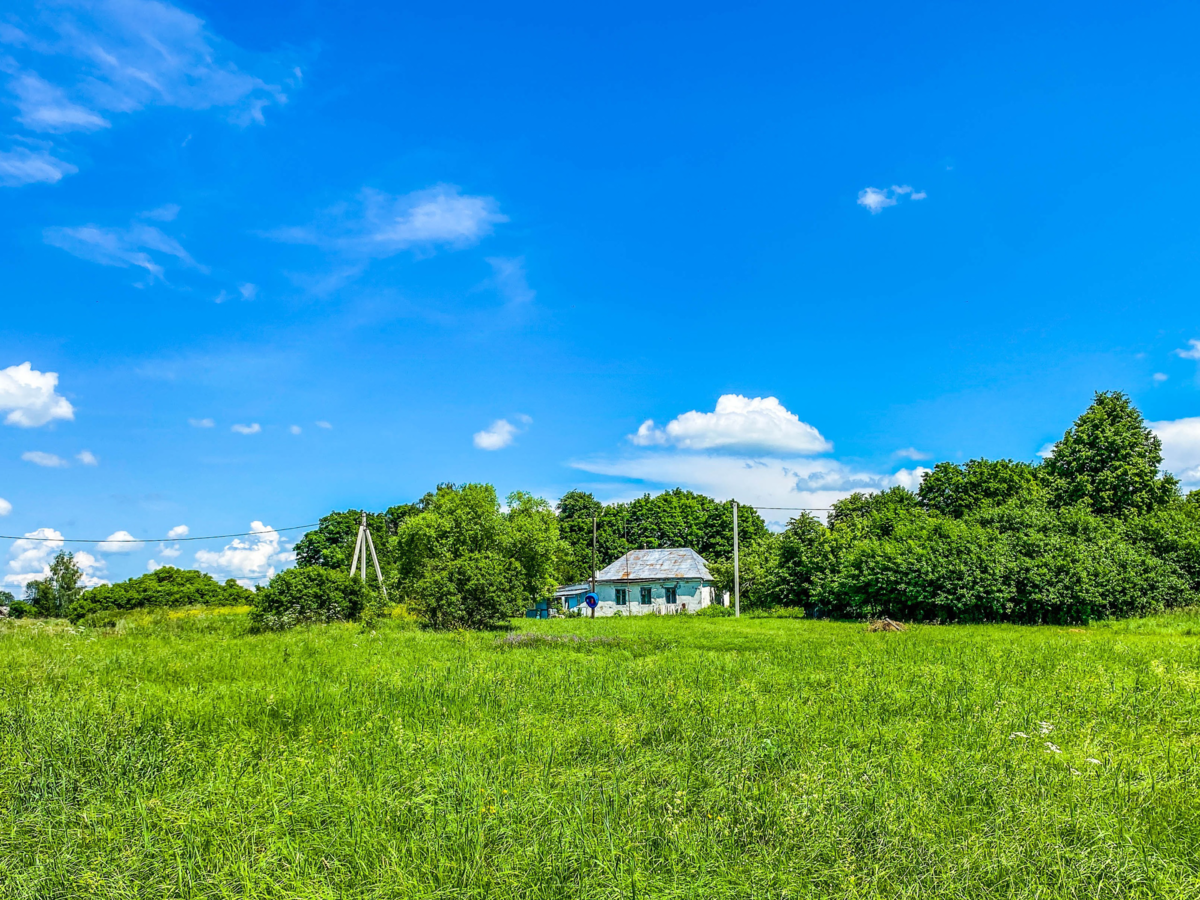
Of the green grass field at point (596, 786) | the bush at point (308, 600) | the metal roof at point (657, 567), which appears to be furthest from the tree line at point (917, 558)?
the green grass field at point (596, 786)

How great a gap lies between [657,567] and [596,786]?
47.4m

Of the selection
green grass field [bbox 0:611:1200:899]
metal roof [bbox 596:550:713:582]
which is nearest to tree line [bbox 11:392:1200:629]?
metal roof [bbox 596:550:713:582]

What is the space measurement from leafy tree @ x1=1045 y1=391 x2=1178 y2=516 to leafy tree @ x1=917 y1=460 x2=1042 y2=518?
8.27m

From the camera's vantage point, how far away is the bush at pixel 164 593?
45688 millimetres

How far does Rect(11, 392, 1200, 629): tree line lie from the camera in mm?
23438

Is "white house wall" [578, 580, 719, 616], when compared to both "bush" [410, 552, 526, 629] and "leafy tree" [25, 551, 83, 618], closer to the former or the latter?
"bush" [410, 552, 526, 629]

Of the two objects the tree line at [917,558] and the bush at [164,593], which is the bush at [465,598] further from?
the bush at [164,593]

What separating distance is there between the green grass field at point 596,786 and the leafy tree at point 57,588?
61.2 meters

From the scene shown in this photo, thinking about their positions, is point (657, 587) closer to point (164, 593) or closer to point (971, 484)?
point (971, 484)

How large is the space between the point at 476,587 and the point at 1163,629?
2257 centimetres

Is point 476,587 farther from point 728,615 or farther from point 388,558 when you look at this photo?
point 388,558

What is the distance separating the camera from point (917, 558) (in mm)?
28406

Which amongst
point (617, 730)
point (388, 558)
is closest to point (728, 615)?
point (617, 730)

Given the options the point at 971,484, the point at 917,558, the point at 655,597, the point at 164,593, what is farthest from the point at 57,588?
the point at 971,484
